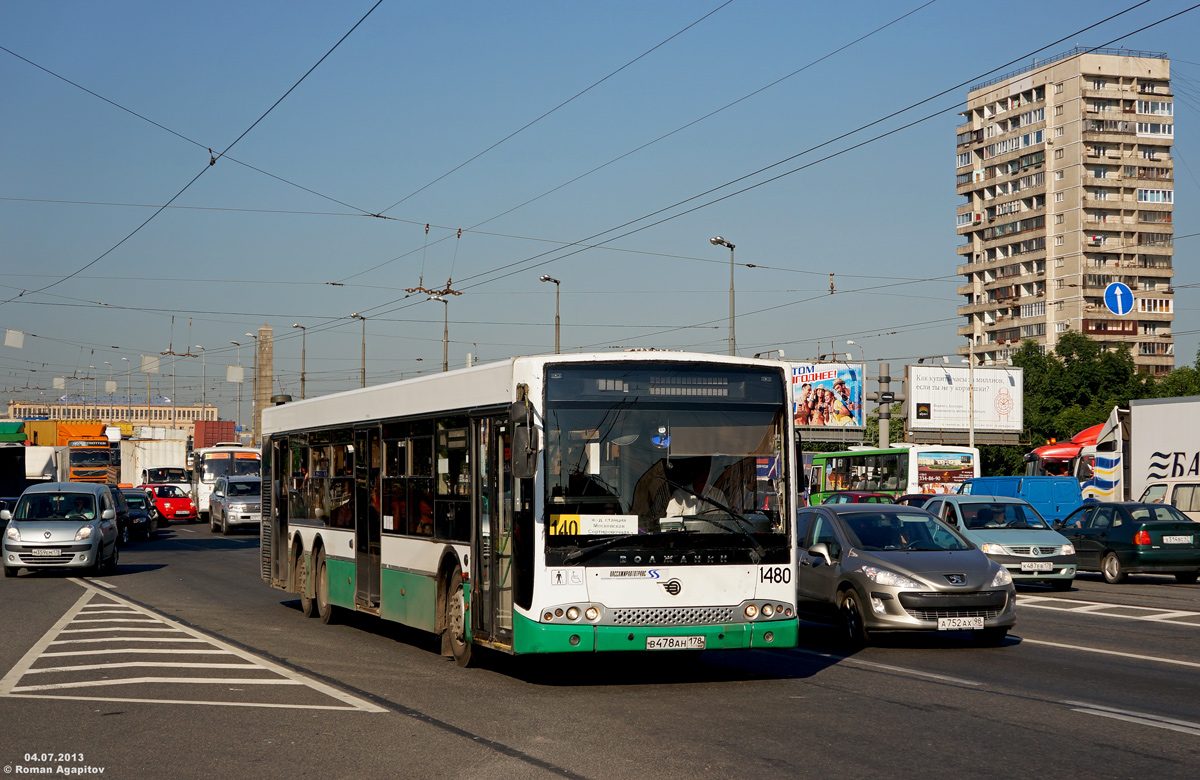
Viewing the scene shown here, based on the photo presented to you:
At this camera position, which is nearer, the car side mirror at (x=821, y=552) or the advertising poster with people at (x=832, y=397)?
the car side mirror at (x=821, y=552)

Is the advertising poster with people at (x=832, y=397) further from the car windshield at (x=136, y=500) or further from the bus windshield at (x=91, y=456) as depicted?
the car windshield at (x=136, y=500)

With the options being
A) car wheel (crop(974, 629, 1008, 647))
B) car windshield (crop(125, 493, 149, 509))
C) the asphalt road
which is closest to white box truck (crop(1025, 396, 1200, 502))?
the asphalt road

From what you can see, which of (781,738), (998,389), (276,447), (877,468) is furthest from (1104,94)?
(781,738)

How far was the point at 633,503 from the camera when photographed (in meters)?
10.3

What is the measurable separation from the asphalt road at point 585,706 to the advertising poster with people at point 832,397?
186 feet

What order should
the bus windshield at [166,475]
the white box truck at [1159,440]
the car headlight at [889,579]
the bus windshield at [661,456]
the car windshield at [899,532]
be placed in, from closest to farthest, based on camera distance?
the bus windshield at [661,456] < the car headlight at [889,579] < the car windshield at [899,532] < the white box truck at [1159,440] < the bus windshield at [166,475]

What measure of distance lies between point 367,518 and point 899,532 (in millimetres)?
5944

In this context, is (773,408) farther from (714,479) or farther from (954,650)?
(954,650)

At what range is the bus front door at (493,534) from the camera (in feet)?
35.3

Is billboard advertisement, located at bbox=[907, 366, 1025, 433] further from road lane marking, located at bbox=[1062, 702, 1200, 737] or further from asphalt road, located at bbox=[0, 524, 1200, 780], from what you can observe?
road lane marking, located at bbox=[1062, 702, 1200, 737]

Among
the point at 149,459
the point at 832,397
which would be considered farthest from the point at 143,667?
the point at 832,397

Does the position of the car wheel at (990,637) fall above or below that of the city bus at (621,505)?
below

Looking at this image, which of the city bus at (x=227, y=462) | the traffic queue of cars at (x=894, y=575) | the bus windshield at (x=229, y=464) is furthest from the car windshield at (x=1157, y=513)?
the bus windshield at (x=229, y=464)

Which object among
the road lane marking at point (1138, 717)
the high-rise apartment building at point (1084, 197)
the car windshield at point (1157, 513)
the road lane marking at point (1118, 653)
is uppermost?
the high-rise apartment building at point (1084, 197)
